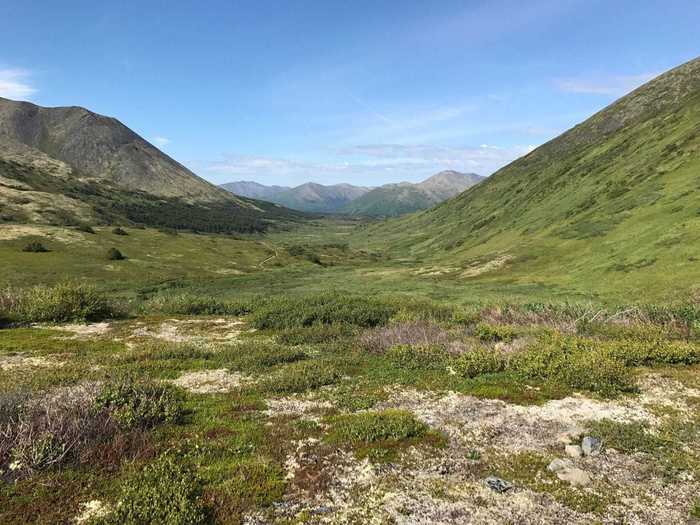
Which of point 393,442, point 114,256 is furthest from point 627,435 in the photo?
point 114,256

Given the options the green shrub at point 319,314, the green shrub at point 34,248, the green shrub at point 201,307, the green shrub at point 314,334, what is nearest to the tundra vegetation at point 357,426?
the green shrub at point 314,334

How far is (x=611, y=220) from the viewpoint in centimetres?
7419

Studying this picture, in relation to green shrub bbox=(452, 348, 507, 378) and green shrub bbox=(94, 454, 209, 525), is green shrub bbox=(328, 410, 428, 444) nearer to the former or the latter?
green shrub bbox=(94, 454, 209, 525)

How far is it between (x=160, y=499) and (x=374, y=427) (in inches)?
304

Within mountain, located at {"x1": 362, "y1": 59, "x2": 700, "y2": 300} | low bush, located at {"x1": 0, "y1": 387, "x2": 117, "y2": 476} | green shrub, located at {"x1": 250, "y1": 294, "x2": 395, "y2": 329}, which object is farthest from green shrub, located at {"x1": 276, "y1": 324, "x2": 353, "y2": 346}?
mountain, located at {"x1": 362, "y1": 59, "x2": 700, "y2": 300}

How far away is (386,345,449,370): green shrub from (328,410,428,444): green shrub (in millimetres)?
7532

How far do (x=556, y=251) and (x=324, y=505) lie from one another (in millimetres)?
Answer: 73127

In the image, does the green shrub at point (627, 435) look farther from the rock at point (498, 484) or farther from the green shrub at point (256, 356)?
the green shrub at point (256, 356)

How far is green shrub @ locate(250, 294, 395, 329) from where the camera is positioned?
37.5 m

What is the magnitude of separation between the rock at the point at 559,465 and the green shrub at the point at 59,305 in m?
39.5

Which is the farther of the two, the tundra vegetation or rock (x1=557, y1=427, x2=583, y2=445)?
rock (x1=557, y1=427, x2=583, y2=445)

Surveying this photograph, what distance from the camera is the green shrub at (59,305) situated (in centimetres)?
3788

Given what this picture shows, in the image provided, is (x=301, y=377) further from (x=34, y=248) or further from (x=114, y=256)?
(x=34, y=248)

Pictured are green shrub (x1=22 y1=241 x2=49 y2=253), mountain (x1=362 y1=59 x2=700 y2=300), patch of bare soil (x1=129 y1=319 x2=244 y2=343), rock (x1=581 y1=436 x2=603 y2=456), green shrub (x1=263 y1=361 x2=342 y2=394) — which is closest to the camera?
rock (x1=581 y1=436 x2=603 y2=456)
